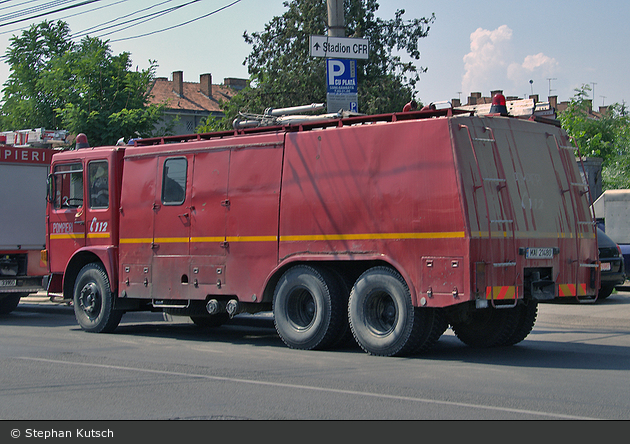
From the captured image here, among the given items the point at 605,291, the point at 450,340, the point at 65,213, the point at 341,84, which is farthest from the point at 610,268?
the point at 65,213

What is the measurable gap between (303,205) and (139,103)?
14.1 metres

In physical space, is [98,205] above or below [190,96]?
below

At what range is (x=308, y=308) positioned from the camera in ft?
34.1

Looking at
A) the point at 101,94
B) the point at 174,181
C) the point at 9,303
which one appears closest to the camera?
the point at 174,181

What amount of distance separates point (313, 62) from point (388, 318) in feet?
109

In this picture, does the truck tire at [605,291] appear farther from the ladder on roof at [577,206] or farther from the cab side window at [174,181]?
the cab side window at [174,181]

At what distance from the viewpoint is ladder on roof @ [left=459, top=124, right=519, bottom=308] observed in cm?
902

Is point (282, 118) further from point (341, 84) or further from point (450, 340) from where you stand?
point (450, 340)

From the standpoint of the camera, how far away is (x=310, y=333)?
10.1m

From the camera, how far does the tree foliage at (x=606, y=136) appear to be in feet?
122

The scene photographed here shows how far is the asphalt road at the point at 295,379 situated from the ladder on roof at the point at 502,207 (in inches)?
45.1
